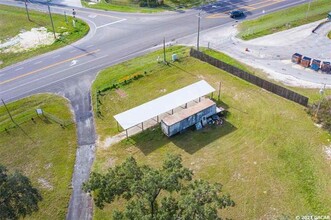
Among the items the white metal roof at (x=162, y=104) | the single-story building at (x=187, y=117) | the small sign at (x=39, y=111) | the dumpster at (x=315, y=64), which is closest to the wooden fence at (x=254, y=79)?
the white metal roof at (x=162, y=104)

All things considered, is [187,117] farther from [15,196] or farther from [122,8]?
[122,8]

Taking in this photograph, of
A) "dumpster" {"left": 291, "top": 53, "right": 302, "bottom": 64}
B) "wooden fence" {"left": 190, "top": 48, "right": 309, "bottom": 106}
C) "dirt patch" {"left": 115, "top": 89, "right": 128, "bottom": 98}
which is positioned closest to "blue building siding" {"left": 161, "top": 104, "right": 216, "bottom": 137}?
"wooden fence" {"left": 190, "top": 48, "right": 309, "bottom": 106}

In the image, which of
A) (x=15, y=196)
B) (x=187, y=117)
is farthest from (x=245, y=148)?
(x=15, y=196)

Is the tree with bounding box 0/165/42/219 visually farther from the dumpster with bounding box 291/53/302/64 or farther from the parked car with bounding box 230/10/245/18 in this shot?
the parked car with bounding box 230/10/245/18

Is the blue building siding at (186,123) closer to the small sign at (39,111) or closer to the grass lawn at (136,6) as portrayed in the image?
the small sign at (39,111)

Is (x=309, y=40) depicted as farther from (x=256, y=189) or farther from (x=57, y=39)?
(x=57, y=39)

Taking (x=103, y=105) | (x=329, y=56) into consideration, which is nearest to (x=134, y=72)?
(x=103, y=105)
